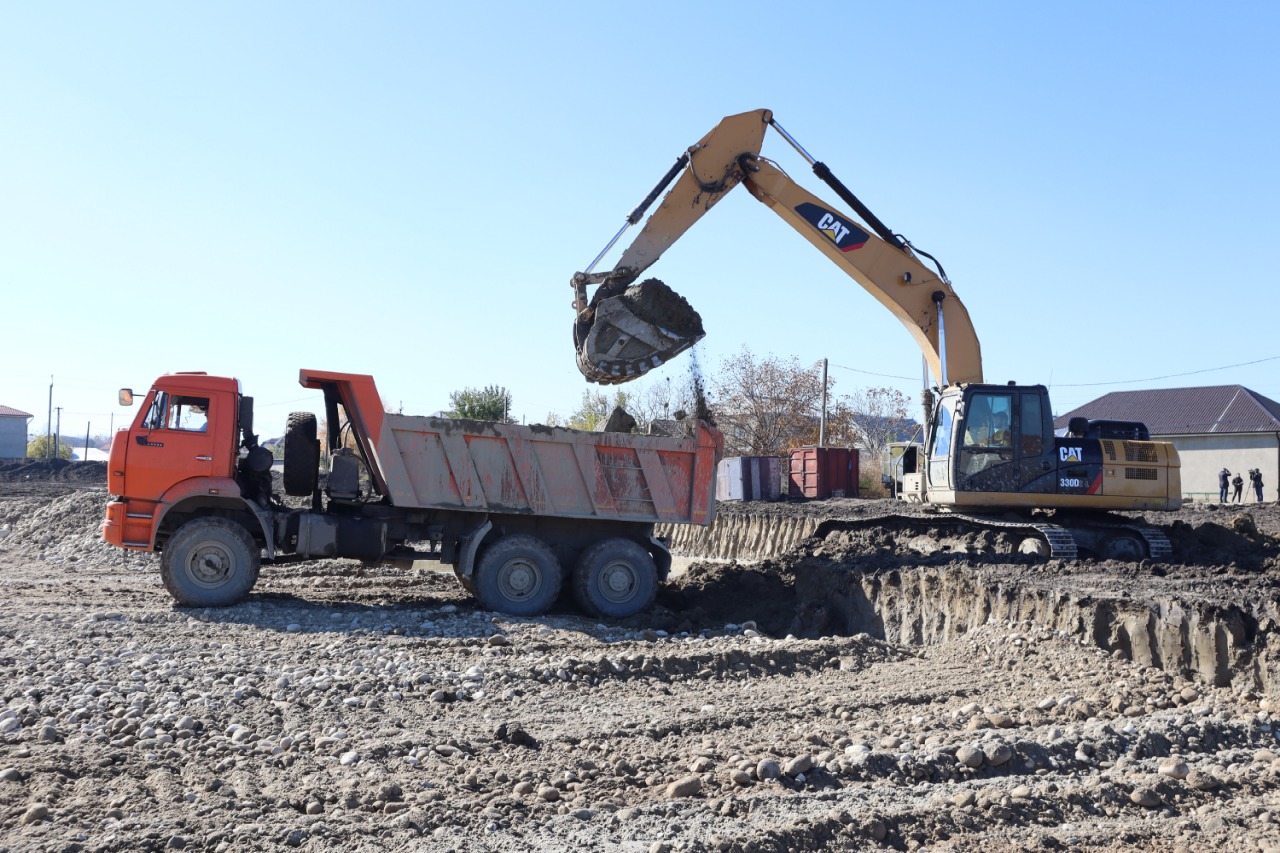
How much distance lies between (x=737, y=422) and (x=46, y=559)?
3389 cm

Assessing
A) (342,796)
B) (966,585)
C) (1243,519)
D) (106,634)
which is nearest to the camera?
(342,796)

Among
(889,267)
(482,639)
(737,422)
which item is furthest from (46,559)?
(737,422)

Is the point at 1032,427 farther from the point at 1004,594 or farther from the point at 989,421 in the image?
the point at 1004,594

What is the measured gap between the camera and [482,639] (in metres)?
10.9

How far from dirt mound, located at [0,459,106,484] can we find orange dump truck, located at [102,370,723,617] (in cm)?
3233

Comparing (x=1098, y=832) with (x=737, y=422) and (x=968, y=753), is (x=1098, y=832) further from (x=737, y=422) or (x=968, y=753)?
(x=737, y=422)

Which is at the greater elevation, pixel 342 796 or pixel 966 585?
pixel 966 585

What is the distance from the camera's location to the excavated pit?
918 cm

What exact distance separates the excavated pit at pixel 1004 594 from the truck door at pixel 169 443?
18.7ft

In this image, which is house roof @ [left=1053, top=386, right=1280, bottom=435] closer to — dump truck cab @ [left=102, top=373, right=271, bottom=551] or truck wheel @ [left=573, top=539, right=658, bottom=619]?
truck wheel @ [left=573, top=539, right=658, bottom=619]

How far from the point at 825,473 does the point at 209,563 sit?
21609mm

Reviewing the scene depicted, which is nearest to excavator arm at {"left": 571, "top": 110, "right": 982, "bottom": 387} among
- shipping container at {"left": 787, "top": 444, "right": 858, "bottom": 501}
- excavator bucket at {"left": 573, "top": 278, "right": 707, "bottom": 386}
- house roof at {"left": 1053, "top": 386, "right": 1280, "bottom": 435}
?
excavator bucket at {"left": 573, "top": 278, "right": 707, "bottom": 386}

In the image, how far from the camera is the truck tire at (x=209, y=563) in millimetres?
12156

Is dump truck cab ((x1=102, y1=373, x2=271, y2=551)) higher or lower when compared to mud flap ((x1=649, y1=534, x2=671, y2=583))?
higher
